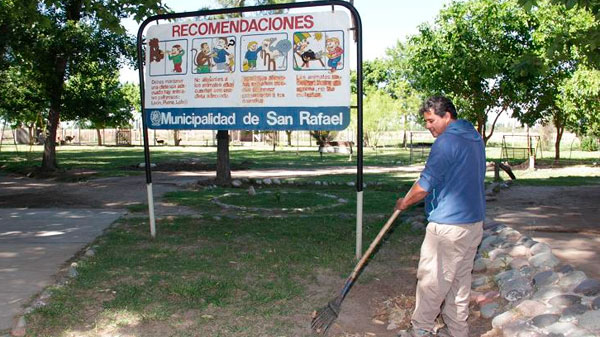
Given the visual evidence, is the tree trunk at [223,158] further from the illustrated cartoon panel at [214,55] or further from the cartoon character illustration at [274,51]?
the cartoon character illustration at [274,51]

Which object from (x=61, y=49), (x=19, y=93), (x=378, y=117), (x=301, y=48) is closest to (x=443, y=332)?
(x=301, y=48)

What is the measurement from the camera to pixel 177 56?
709 centimetres

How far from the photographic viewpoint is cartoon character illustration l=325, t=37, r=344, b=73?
20.4 feet

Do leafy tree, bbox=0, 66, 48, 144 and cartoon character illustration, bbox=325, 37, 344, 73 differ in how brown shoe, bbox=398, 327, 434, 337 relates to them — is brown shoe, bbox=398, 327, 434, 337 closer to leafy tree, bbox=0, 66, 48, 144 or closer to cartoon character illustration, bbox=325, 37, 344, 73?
cartoon character illustration, bbox=325, 37, 344, 73

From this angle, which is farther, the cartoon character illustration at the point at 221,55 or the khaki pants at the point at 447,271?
the cartoon character illustration at the point at 221,55

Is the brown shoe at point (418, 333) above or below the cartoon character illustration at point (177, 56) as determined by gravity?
below

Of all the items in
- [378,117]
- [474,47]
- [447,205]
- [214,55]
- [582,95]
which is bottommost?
[447,205]

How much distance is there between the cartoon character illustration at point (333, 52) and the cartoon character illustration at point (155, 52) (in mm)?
2311

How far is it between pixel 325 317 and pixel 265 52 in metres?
3.49

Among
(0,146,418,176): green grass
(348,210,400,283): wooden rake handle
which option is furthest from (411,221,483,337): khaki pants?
(0,146,418,176): green grass

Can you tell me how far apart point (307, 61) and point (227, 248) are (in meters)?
2.45

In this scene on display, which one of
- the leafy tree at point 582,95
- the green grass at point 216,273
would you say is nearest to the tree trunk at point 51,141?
the green grass at point 216,273

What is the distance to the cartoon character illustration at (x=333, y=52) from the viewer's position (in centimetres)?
621

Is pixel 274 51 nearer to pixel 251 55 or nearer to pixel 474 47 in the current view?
pixel 251 55
